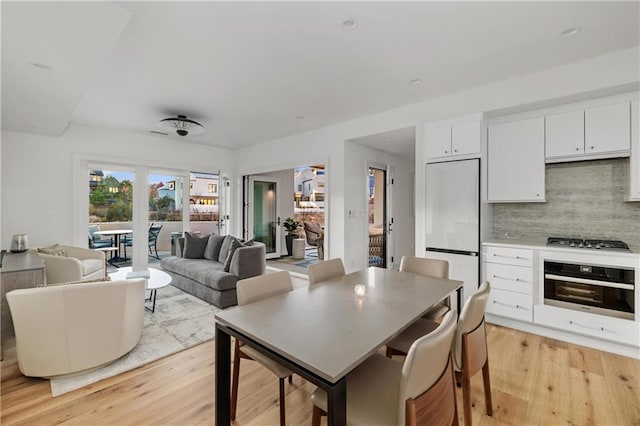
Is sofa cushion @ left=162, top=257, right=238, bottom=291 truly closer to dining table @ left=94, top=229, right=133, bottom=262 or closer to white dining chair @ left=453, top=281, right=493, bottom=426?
dining table @ left=94, top=229, right=133, bottom=262

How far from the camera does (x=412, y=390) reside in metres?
1.05

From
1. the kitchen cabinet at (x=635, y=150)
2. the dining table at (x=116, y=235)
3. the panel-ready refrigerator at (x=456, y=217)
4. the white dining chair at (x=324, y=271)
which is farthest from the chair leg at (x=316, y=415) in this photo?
the dining table at (x=116, y=235)

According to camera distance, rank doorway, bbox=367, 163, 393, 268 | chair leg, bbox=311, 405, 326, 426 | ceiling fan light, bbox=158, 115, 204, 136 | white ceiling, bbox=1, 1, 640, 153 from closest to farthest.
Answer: chair leg, bbox=311, 405, 326, 426
white ceiling, bbox=1, 1, 640, 153
ceiling fan light, bbox=158, 115, 204, 136
doorway, bbox=367, 163, 393, 268

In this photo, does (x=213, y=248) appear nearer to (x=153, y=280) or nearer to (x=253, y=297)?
(x=153, y=280)

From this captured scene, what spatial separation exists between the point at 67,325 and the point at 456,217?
3799 millimetres

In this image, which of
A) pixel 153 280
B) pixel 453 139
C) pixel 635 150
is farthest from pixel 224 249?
pixel 635 150

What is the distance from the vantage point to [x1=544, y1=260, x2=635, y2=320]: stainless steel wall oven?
8.27ft

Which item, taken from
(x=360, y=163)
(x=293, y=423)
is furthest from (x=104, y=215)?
(x=293, y=423)

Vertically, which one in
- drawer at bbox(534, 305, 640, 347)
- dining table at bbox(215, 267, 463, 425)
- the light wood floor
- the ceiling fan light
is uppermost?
the ceiling fan light

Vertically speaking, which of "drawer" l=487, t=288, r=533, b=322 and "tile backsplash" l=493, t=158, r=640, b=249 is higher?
"tile backsplash" l=493, t=158, r=640, b=249

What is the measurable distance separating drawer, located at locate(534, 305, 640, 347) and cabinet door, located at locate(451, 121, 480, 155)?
1.82m

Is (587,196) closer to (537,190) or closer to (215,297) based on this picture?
(537,190)

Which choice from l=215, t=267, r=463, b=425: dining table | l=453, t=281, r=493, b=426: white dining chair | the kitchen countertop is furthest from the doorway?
l=453, t=281, r=493, b=426: white dining chair

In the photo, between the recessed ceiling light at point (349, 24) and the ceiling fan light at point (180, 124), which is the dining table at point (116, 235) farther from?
the recessed ceiling light at point (349, 24)
